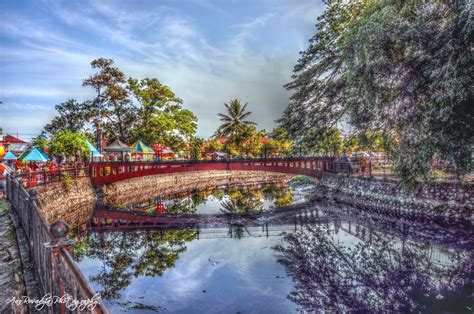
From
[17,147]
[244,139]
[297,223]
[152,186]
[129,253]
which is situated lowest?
[129,253]

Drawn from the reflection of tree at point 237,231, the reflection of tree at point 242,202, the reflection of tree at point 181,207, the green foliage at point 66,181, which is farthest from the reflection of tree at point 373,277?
the green foliage at point 66,181

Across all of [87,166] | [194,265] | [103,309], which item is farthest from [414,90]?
[87,166]

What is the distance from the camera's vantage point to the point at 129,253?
1269 cm

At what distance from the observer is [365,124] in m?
13.3

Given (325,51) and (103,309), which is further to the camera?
(325,51)

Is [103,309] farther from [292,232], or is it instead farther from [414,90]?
[292,232]

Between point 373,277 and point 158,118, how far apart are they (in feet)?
97.7

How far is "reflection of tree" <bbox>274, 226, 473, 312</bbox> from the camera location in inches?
312

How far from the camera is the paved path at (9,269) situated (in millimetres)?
4871

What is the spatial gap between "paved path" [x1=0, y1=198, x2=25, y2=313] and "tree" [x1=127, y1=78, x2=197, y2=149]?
84.8 feet

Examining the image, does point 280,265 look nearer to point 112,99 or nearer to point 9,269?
point 9,269

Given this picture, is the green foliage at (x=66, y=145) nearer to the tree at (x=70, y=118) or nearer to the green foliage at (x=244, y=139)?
the tree at (x=70, y=118)

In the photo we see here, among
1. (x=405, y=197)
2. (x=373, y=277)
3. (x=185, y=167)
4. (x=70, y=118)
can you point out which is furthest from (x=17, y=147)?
(x=373, y=277)

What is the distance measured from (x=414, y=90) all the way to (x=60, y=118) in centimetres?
3781
